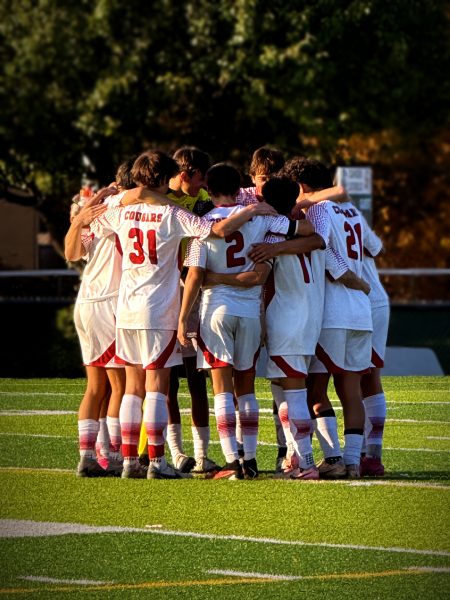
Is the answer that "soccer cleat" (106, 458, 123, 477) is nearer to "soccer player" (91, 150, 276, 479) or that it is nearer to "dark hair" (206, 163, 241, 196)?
"soccer player" (91, 150, 276, 479)

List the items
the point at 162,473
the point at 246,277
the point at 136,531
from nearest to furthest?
the point at 136,531 < the point at 246,277 < the point at 162,473

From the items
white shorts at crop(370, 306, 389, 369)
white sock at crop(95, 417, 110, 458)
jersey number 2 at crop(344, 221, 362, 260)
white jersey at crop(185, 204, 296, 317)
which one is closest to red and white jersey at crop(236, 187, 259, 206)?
white jersey at crop(185, 204, 296, 317)

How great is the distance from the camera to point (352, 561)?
797cm

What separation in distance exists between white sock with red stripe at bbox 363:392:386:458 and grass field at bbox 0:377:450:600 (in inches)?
9.5

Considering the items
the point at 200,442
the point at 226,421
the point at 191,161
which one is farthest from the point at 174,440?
the point at 191,161

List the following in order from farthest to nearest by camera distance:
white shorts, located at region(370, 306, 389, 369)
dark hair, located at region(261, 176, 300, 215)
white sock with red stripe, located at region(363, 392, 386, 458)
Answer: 1. white shorts, located at region(370, 306, 389, 369)
2. white sock with red stripe, located at region(363, 392, 386, 458)
3. dark hair, located at region(261, 176, 300, 215)

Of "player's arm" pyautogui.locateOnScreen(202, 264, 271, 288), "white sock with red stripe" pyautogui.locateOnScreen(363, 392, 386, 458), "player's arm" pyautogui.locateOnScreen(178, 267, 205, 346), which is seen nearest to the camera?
"player's arm" pyautogui.locateOnScreen(178, 267, 205, 346)

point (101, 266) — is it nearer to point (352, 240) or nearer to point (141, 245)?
point (141, 245)

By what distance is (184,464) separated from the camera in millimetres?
11031

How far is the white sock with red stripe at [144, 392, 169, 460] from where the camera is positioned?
10.5m

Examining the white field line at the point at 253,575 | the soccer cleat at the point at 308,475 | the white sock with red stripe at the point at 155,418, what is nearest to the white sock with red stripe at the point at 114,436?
Result: the white sock with red stripe at the point at 155,418

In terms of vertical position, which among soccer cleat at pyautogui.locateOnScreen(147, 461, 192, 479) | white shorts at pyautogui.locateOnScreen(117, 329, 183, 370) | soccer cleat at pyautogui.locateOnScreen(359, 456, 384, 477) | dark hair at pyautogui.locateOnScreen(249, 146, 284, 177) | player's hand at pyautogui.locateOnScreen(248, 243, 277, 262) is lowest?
soccer cleat at pyautogui.locateOnScreen(359, 456, 384, 477)

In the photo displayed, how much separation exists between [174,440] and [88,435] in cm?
68

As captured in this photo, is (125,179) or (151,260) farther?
(125,179)
